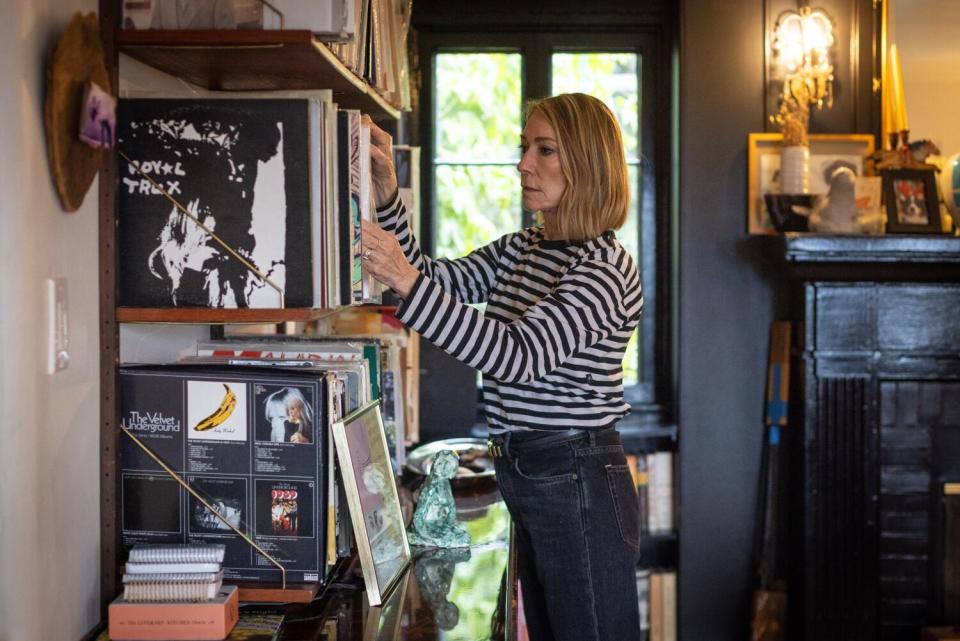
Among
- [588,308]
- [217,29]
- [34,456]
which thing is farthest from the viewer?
[588,308]

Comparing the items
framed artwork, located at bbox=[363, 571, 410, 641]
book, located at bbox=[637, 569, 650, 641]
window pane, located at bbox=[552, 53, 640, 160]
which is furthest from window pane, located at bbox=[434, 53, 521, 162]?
framed artwork, located at bbox=[363, 571, 410, 641]

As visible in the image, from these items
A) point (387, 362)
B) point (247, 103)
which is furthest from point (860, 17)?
point (247, 103)

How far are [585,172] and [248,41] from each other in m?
0.71

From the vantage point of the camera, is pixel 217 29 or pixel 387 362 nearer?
pixel 217 29

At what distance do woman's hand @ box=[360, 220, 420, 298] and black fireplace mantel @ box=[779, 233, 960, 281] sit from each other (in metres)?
2.23

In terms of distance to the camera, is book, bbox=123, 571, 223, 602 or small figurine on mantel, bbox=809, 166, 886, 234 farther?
small figurine on mantel, bbox=809, 166, 886, 234

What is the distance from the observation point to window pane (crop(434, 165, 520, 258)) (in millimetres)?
4090

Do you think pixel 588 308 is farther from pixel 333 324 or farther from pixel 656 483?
pixel 656 483

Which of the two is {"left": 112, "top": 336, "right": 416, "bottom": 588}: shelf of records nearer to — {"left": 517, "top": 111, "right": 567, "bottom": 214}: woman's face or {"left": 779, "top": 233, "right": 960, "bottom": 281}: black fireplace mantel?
{"left": 517, "top": 111, "right": 567, "bottom": 214}: woman's face

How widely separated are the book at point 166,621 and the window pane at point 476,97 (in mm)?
2852

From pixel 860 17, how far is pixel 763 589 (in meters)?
2.03

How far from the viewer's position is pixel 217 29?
1.44 metres

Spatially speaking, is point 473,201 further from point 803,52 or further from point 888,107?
point 888,107

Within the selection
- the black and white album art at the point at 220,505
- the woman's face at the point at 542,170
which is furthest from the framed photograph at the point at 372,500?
the woman's face at the point at 542,170
